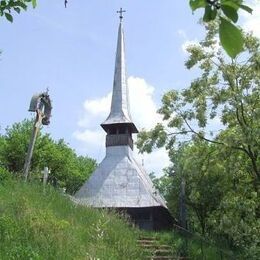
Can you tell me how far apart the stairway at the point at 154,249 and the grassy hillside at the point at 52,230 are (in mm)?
617

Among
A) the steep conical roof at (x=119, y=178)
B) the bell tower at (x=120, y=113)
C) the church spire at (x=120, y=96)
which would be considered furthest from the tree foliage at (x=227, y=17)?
the church spire at (x=120, y=96)

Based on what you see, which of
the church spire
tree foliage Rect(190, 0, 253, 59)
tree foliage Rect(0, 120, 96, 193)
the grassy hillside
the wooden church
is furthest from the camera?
tree foliage Rect(0, 120, 96, 193)

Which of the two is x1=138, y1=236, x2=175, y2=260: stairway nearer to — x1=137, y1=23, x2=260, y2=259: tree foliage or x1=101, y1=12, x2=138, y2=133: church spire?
x1=137, y1=23, x2=260, y2=259: tree foliage

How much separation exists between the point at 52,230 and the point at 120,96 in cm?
2342

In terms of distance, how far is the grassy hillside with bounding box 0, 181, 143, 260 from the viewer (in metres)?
10.9

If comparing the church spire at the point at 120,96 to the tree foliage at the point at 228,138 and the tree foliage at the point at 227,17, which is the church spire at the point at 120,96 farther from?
the tree foliage at the point at 227,17

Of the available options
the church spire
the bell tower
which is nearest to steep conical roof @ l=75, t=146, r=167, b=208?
the bell tower

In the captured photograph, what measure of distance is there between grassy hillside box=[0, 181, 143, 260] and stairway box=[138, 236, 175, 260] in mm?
617

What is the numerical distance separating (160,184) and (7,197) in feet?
127

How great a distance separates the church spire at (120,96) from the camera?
33.4m

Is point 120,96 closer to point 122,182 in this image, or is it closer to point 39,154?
point 122,182

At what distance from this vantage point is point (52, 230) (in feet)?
40.7

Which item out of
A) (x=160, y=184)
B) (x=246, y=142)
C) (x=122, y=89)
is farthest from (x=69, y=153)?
(x=246, y=142)

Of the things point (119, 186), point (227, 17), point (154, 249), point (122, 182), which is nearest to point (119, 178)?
point (122, 182)
